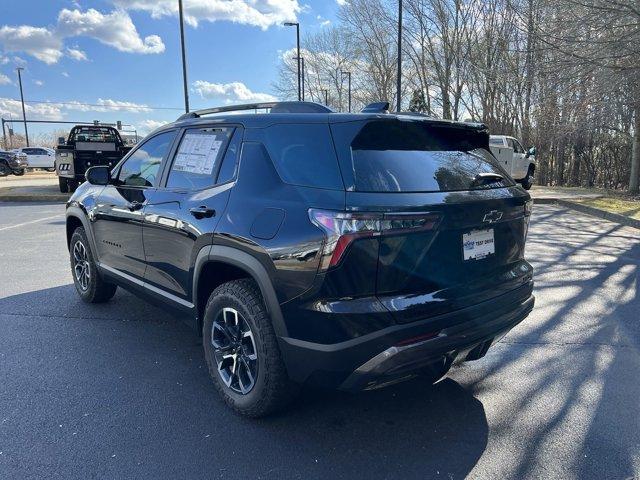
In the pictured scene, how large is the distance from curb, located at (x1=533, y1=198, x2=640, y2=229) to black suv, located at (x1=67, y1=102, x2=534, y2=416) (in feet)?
29.7

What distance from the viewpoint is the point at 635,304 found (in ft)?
16.7

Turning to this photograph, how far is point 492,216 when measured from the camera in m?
2.83

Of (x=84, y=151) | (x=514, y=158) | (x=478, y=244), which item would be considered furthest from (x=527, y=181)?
(x=478, y=244)

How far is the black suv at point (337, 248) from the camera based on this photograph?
2.39 m

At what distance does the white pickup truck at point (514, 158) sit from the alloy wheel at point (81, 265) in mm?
14725

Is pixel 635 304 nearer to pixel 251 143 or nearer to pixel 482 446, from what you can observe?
pixel 482 446

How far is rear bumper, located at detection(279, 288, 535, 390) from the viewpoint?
2385 mm

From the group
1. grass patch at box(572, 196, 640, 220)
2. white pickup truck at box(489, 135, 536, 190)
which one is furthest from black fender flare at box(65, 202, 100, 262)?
white pickup truck at box(489, 135, 536, 190)

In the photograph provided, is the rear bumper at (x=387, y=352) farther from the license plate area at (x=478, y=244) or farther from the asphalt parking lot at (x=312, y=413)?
the asphalt parking lot at (x=312, y=413)

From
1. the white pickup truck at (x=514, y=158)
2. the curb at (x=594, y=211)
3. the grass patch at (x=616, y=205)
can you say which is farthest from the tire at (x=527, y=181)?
the grass patch at (x=616, y=205)

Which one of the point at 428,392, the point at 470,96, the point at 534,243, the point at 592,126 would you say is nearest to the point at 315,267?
the point at 428,392

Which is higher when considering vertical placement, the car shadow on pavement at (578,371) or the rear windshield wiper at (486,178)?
the rear windshield wiper at (486,178)

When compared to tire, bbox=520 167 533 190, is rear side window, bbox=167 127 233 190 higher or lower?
higher

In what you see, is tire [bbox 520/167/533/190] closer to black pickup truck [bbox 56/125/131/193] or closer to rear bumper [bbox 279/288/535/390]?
black pickup truck [bbox 56/125/131/193]
